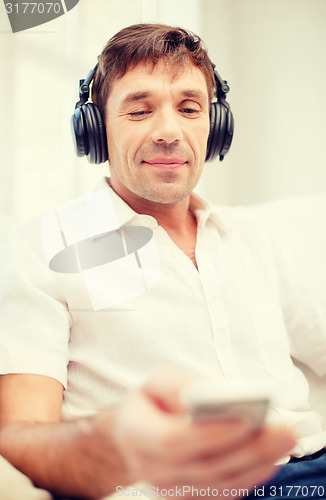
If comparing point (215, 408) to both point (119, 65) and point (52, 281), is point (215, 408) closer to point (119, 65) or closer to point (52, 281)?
point (52, 281)

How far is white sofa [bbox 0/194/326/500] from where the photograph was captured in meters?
0.94

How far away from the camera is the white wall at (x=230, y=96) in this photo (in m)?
0.93

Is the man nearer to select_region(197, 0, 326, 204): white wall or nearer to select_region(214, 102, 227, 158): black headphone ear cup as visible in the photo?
select_region(214, 102, 227, 158): black headphone ear cup

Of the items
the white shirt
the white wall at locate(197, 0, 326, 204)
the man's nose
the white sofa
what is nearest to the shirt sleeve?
the white shirt

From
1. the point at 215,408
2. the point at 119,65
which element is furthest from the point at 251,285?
the point at 215,408

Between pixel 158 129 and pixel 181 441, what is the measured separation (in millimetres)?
599

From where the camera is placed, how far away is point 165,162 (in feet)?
2.70

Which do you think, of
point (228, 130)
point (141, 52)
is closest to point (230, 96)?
point (228, 130)

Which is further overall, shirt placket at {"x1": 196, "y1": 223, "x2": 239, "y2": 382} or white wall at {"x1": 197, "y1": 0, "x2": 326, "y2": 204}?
white wall at {"x1": 197, "y1": 0, "x2": 326, "y2": 204}

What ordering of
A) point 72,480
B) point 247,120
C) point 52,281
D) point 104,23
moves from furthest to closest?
point 247,120
point 104,23
point 52,281
point 72,480

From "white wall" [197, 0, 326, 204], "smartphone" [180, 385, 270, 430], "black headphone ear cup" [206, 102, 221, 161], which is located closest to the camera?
"smartphone" [180, 385, 270, 430]

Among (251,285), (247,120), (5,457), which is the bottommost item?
(5,457)

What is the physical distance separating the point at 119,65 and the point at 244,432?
0.72 meters

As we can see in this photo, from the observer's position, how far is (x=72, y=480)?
0.48 m
